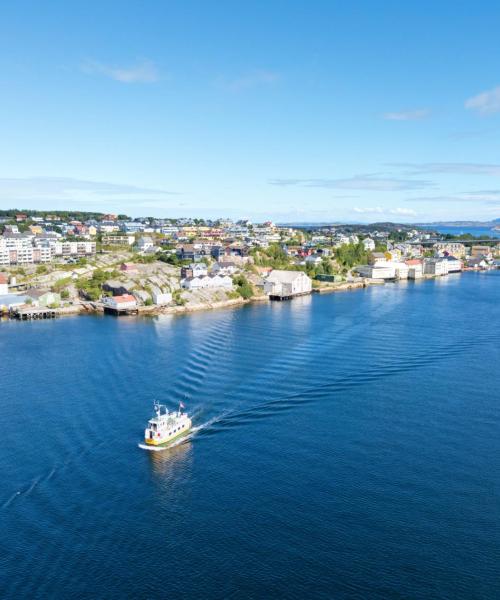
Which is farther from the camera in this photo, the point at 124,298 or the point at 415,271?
the point at 415,271

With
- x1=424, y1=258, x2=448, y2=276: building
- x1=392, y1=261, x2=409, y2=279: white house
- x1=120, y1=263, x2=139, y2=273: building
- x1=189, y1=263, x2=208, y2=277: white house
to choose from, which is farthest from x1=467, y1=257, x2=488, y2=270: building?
x1=120, y1=263, x2=139, y2=273: building

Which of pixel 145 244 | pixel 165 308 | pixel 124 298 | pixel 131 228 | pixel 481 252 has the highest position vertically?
pixel 131 228

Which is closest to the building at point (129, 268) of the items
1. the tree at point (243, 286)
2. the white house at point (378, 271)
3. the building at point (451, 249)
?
the tree at point (243, 286)

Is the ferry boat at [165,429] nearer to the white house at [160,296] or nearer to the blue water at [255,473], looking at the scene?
the blue water at [255,473]

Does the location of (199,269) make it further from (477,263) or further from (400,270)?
(477,263)

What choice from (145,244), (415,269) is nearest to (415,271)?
(415,269)
